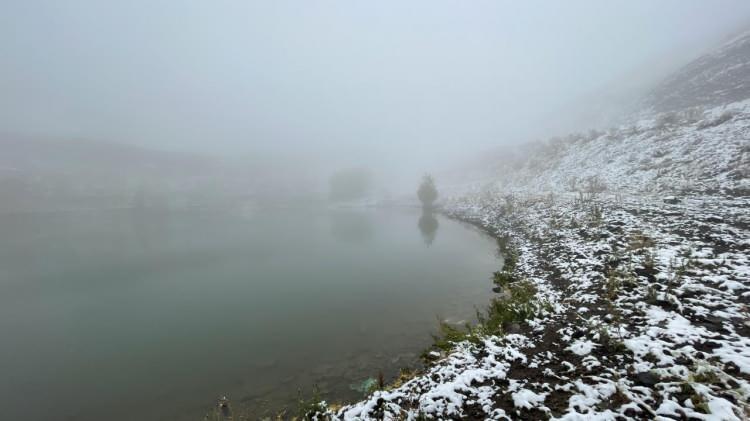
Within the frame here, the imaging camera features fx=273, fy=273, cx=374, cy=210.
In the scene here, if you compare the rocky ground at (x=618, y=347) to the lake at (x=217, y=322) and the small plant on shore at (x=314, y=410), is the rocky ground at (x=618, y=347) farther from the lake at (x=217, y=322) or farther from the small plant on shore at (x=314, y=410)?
the lake at (x=217, y=322)

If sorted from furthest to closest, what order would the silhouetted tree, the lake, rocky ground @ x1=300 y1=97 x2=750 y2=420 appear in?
1. the silhouetted tree
2. the lake
3. rocky ground @ x1=300 y1=97 x2=750 y2=420

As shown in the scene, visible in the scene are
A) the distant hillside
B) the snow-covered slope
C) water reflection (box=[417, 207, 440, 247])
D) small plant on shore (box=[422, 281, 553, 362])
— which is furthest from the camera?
the distant hillside

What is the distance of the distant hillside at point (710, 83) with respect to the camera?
1929 inches

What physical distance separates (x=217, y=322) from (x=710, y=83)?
3747 inches

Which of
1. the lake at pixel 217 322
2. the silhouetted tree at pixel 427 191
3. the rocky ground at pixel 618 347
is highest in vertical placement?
the silhouetted tree at pixel 427 191

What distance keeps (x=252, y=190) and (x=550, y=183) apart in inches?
4363

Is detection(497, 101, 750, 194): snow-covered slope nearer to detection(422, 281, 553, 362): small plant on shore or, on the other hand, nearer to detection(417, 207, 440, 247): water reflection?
detection(417, 207, 440, 247): water reflection

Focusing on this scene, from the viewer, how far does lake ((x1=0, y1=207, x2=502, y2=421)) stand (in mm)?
10250

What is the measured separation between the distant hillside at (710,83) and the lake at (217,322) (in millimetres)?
59168

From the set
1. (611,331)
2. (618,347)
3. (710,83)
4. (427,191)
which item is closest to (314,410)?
(618,347)

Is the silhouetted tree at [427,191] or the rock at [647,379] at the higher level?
the silhouetted tree at [427,191]

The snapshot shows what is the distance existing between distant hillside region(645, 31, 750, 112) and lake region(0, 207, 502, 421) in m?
59.2

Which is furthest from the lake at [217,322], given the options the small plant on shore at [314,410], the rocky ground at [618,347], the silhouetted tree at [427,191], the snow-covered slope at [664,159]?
the silhouetted tree at [427,191]

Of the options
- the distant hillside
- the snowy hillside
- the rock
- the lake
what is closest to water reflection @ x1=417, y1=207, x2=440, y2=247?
the lake
